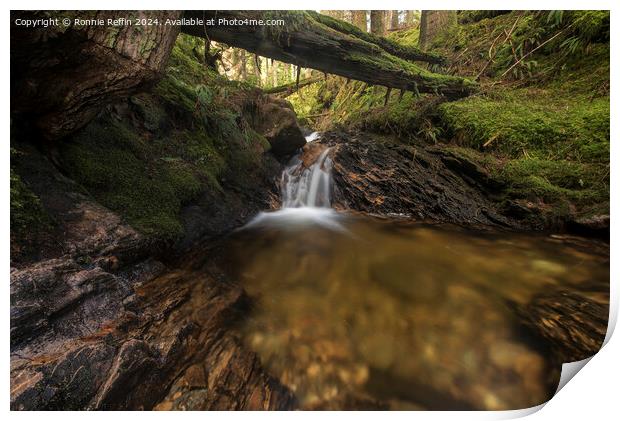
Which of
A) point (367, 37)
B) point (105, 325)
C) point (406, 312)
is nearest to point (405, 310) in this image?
point (406, 312)

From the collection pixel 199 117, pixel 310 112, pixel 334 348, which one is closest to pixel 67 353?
pixel 334 348

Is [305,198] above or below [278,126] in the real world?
below

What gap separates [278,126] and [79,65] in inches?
155

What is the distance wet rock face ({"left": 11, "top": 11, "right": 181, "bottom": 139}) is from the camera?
1686 mm

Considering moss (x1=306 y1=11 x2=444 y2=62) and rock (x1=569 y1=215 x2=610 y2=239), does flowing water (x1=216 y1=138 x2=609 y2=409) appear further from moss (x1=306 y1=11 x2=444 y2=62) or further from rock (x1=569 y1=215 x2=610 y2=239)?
moss (x1=306 y1=11 x2=444 y2=62)

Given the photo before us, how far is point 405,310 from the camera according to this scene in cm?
214

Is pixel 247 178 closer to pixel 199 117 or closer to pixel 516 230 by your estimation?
pixel 199 117

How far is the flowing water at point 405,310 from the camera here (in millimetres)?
1585

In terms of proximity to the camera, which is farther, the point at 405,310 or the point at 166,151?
the point at 166,151

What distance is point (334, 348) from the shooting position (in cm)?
181

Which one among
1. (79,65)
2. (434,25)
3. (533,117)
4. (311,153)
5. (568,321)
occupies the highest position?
(434,25)

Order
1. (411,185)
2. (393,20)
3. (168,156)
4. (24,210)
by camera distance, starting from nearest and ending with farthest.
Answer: (24,210), (168,156), (411,185), (393,20)

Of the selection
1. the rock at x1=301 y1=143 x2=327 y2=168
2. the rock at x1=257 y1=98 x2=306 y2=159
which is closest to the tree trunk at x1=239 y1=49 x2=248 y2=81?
the rock at x1=257 y1=98 x2=306 y2=159

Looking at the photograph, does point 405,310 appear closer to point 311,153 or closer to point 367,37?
point 367,37
